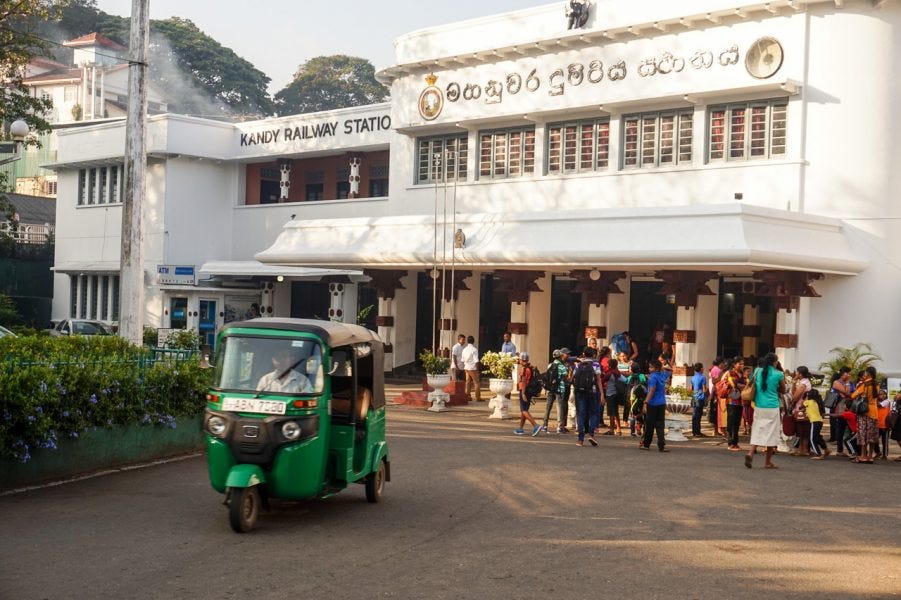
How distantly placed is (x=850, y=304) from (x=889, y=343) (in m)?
1.12

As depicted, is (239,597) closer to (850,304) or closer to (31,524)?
(31,524)

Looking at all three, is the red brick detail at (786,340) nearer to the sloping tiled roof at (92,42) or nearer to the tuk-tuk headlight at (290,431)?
the tuk-tuk headlight at (290,431)

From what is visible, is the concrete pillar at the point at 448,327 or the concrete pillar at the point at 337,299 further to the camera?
the concrete pillar at the point at 337,299

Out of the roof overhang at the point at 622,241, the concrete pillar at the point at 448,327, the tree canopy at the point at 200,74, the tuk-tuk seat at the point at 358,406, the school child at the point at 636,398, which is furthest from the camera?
the tree canopy at the point at 200,74

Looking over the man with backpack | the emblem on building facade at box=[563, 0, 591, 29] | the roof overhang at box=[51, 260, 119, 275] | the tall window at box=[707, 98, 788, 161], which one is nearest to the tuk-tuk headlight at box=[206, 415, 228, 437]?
the man with backpack

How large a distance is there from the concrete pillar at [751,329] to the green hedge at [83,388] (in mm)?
14017

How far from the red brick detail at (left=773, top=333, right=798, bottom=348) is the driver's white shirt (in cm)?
1490

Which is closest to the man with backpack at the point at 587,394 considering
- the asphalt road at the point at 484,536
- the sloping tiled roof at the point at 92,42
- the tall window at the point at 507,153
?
the asphalt road at the point at 484,536


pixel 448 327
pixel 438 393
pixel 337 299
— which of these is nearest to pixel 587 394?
pixel 438 393

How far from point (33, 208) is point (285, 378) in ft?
153

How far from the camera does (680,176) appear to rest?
26.1 metres

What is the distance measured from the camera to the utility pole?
1706cm

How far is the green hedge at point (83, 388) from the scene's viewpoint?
42.2 ft

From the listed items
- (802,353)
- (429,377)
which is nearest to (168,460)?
(429,377)
